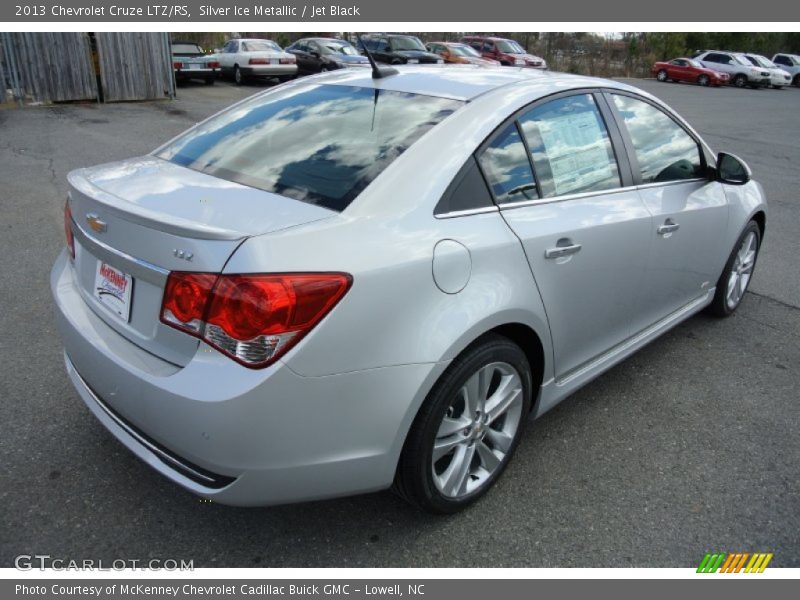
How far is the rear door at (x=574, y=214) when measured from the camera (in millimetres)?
2533

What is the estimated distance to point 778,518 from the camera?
2582 millimetres

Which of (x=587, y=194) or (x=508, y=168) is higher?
(x=508, y=168)

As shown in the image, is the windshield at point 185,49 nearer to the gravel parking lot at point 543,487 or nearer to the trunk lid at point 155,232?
the gravel parking lot at point 543,487

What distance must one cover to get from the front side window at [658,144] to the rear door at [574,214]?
0.66 ft

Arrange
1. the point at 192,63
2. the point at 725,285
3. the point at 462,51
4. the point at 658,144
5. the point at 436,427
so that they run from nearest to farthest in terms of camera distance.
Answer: the point at 436,427 → the point at 658,144 → the point at 725,285 → the point at 192,63 → the point at 462,51

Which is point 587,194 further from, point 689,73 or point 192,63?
point 689,73

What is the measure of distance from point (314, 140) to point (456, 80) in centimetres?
74

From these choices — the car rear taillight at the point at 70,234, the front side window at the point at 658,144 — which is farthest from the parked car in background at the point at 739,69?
the car rear taillight at the point at 70,234

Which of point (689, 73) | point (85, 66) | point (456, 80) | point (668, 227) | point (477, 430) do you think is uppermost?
point (456, 80)

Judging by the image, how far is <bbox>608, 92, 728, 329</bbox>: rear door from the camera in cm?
322

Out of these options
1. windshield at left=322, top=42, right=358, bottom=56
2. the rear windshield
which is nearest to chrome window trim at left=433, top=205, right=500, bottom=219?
the rear windshield

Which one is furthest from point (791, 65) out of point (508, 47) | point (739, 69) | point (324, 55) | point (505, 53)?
point (324, 55)

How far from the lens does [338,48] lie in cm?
2083

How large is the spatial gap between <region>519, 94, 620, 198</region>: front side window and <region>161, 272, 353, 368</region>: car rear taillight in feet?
4.04
